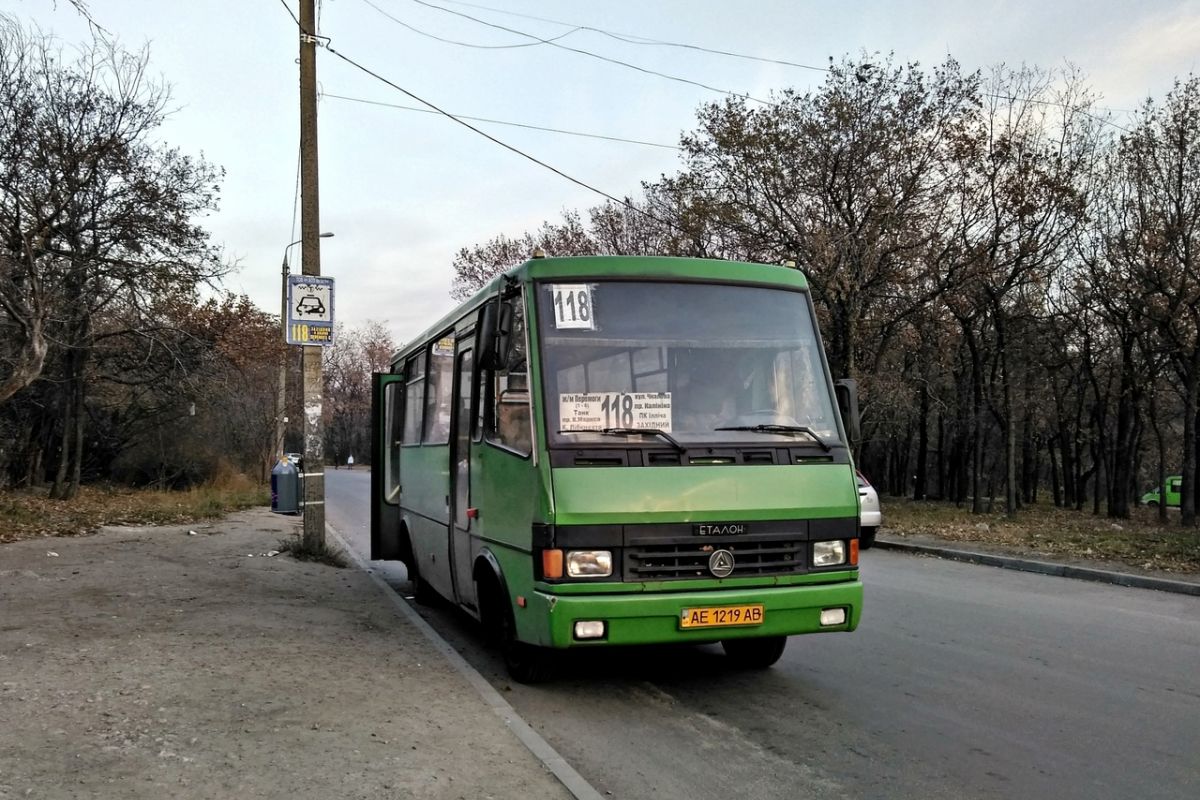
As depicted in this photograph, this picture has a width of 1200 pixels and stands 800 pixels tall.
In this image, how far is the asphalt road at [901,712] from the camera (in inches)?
182

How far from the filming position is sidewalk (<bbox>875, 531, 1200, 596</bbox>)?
38.0 feet

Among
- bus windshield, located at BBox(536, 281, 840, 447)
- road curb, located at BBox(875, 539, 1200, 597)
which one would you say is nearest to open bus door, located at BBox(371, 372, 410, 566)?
bus windshield, located at BBox(536, 281, 840, 447)

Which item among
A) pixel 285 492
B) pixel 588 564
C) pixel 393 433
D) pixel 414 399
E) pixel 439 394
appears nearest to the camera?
pixel 588 564

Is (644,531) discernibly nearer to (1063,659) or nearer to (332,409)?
(1063,659)

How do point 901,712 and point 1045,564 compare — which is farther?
point 1045,564

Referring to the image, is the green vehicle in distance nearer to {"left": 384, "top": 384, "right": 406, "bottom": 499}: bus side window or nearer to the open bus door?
the open bus door

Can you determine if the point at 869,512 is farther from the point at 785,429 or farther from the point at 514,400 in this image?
the point at 514,400

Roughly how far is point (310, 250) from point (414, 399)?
3.62 m

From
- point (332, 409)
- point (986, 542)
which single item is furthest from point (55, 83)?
point (332, 409)

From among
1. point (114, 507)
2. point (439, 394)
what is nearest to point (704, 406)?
point (439, 394)

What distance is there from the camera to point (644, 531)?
18.1ft

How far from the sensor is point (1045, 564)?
13.1 meters

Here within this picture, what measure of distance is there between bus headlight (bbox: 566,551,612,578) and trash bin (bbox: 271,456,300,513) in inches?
647

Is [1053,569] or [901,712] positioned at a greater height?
[901,712]
